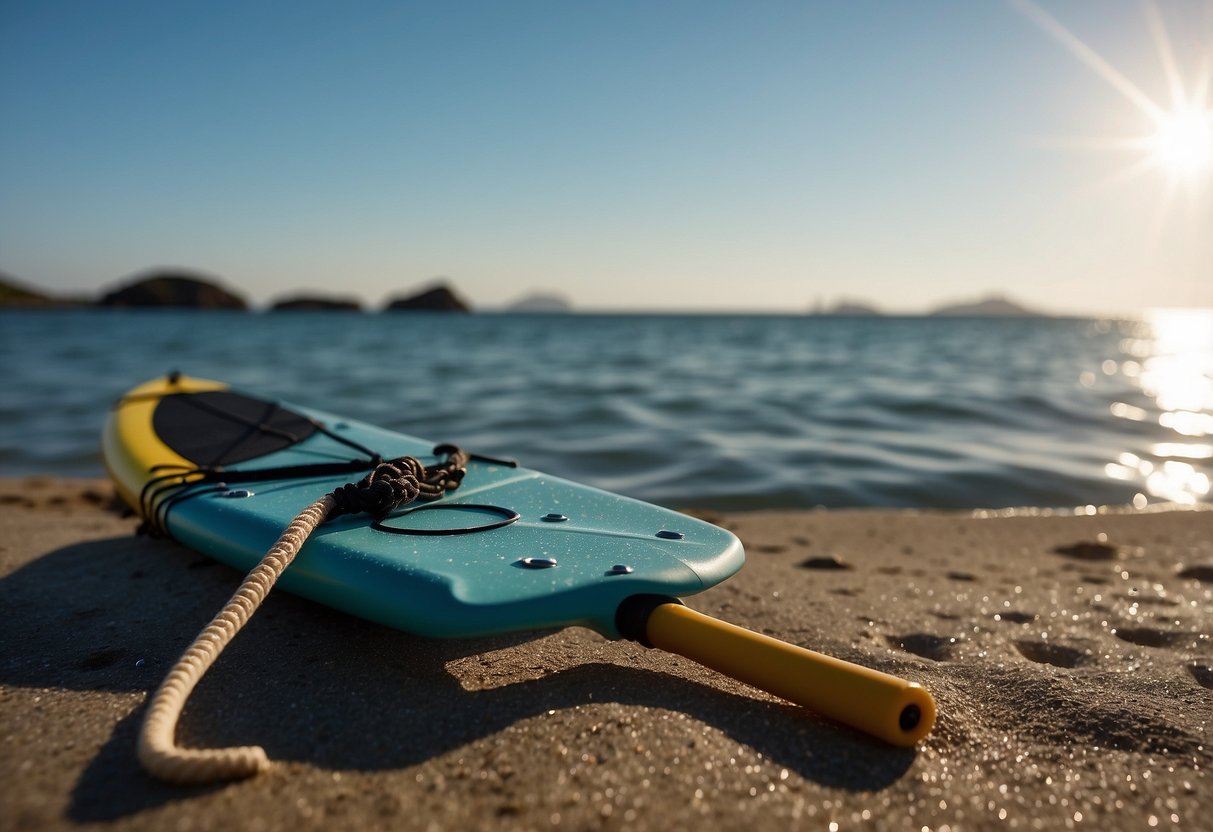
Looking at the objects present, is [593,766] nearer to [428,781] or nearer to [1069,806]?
[428,781]

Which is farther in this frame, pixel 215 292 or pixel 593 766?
pixel 215 292

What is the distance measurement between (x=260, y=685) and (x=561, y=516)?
868 mm

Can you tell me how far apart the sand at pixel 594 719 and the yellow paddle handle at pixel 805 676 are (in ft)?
0.22

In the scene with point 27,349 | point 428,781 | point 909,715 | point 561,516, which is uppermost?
point 561,516

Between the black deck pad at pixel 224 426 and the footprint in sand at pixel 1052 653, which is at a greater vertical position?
the black deck pad at pixel 224 426

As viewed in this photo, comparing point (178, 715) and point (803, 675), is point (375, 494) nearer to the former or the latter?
point (178, 715)

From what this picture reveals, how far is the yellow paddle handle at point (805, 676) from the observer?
148 cm

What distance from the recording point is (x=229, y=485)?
8.37 feet

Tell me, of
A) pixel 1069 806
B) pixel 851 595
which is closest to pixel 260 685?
pixel 1069 806

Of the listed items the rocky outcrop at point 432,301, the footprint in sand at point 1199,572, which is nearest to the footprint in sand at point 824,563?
the footprint in sand at point 1199,572

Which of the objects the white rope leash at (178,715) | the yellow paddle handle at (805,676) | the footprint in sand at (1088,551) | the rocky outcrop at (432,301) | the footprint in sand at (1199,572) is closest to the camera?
the white rope leash at (178,715)

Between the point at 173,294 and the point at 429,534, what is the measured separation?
237 ft

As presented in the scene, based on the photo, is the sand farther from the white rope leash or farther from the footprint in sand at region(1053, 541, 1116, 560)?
the footprint in sand at region(1053, 541, 1116, 560)

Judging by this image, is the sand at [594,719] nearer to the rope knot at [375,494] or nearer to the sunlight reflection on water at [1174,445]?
the rope knot at [375,494]
